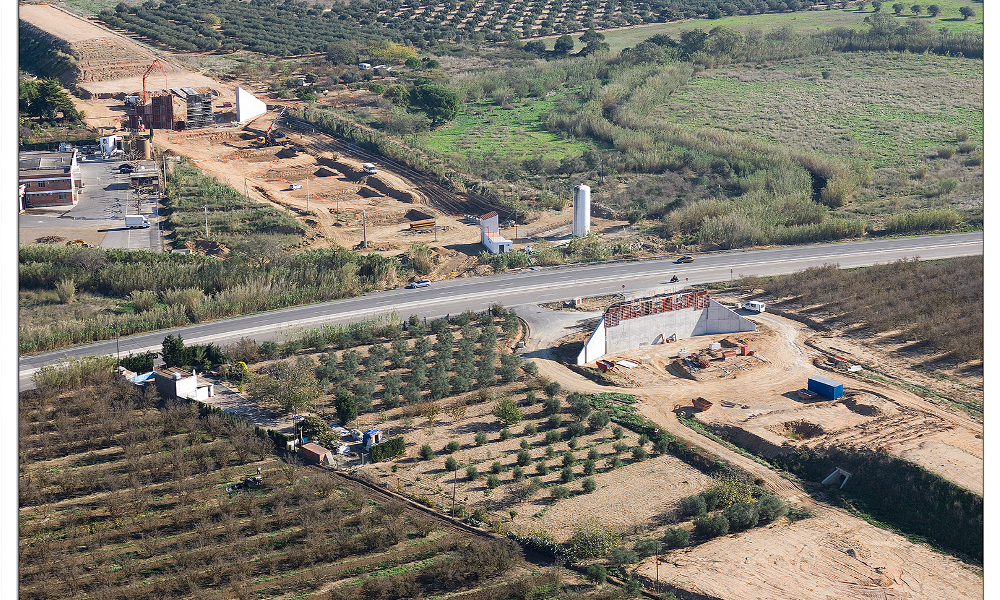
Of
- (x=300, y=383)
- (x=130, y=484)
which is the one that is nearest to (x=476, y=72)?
(x=300, y=383)

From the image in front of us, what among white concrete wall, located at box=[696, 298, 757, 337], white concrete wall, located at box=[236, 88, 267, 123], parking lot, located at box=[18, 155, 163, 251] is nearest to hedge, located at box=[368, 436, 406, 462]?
white concrete wall, located at box=[696, 298, 757, 337]

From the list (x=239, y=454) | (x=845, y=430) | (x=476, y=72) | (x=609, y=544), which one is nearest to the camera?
(x=609, y=544)

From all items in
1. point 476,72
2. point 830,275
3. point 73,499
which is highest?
point 476,72

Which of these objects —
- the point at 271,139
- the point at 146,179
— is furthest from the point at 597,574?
the point at 271,139

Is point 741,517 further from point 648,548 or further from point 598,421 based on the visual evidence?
point 598,421

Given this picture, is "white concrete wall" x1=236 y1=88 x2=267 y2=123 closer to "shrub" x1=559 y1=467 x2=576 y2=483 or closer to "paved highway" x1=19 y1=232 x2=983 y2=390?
"paved highway" x1=19 y1=232 x2=983 y2=390

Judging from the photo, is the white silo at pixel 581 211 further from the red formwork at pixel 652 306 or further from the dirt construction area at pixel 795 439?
the dirt construction area at pixel 795 439

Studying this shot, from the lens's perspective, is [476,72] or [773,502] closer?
[773,502]

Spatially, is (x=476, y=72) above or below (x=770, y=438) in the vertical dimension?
above

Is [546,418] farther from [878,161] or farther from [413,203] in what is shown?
[878,161]
